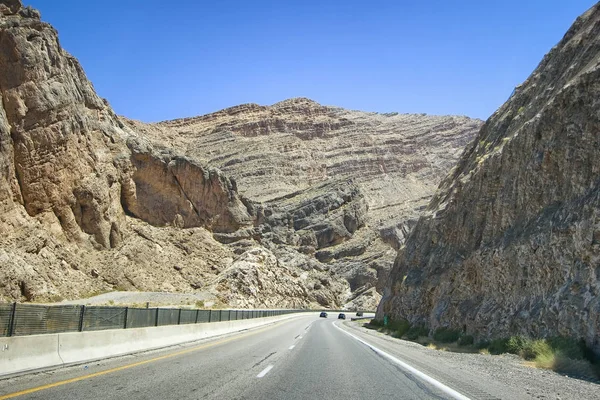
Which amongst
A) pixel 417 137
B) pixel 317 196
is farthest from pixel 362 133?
pixel 317 196

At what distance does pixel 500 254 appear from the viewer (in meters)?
23.7

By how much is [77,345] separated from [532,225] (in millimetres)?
18464

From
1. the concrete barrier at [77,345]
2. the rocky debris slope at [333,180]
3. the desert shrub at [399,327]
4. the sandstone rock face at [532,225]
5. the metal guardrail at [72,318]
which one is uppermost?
the rocky debris slope at [333,180]

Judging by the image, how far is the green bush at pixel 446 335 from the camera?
2462 cm

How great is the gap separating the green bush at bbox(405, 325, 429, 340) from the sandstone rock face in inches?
26.2

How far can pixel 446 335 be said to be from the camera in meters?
25.0

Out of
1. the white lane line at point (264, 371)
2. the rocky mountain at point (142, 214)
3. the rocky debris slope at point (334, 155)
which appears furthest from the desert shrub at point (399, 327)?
the rocky debris slope at point (334, 155)

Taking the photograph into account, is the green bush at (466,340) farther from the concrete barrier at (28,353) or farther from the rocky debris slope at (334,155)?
the rocky debris slope at (334,155)

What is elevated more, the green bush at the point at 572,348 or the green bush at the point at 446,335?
the green bush at the point at 572,348

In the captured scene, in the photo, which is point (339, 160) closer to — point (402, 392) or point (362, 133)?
point (362, 133)

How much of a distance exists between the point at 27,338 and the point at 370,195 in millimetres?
139876

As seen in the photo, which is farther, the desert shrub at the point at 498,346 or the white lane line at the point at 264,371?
the desert shrub at the point at 498,346

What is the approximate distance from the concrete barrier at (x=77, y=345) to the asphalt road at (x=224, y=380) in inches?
13.9

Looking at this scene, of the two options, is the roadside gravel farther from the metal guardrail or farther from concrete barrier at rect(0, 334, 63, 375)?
the metal guardrail
